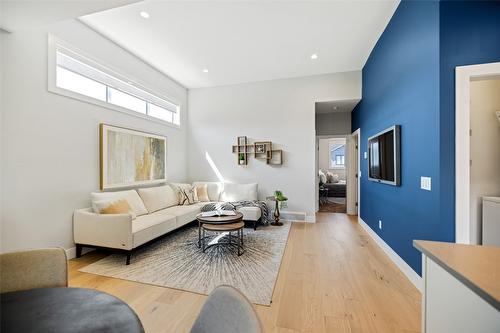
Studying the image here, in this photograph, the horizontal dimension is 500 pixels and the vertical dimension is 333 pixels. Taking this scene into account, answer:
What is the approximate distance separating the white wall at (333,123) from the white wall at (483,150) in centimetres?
294

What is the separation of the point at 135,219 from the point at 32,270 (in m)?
2.16

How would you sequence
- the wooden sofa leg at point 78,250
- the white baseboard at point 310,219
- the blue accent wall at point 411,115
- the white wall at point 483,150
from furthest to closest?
the white baseboard at point 310,219 → the wooden sofa leg at point 78,250 → the white wall at point 483,150 → the blue accent wall at point 411,115

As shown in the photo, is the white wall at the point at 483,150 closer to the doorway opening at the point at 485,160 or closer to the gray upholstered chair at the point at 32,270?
the doorway opening at the point at 485,160

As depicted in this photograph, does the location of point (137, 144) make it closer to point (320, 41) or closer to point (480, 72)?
point (320, 41)

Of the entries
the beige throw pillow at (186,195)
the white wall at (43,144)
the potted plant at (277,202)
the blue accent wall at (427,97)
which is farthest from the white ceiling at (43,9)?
the potted plant at (277,202)

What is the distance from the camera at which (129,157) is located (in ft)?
11.8

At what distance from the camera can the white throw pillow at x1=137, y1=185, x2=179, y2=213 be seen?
3.61 meters

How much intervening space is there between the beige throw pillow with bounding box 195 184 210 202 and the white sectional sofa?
13 cm

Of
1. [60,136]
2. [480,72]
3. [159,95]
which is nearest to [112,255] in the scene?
[60,136]

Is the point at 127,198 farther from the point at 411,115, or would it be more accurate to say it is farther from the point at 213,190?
the point at 411,115

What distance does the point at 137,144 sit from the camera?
378 centimetres

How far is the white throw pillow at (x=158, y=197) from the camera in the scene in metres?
3.61

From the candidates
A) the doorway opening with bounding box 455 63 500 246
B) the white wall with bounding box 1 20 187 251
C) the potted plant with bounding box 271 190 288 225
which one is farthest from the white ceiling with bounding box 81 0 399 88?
the potted plant with bounding box 271 190 288 225

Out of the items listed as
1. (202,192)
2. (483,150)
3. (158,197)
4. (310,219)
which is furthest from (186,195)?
(483,150)
